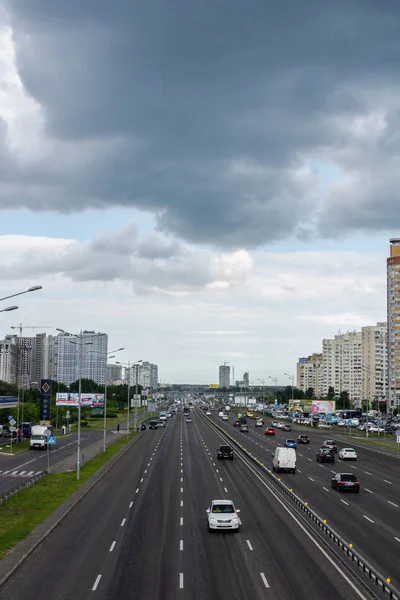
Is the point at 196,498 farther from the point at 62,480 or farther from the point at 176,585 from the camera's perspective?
the point at 176,585

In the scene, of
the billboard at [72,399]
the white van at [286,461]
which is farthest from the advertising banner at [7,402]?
the white van at [286,461]

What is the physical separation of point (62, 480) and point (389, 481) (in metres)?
26.7

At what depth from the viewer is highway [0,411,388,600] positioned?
2148 cm

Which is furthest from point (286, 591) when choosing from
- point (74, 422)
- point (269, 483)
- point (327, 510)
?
point (74, 422)

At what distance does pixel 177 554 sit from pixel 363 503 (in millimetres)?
18643

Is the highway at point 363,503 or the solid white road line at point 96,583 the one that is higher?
the solid white road line at point 96,583

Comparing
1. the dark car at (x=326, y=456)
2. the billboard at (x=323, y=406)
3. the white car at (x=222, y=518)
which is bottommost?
the billboard at (x=323, y=406)

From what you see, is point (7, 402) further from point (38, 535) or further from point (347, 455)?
point (38, 535)

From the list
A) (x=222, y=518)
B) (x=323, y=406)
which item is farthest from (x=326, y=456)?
(x=323, y=406)

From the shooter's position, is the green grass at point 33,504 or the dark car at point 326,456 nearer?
the green grass at point 33,504

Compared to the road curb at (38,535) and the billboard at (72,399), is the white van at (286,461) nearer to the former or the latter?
the road curb at (38,535)

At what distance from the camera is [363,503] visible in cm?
4134

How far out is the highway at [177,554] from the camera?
21.5m

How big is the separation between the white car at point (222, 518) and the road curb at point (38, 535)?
7.75 m
